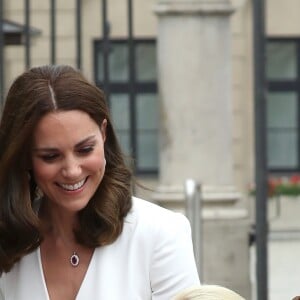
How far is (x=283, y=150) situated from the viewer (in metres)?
20.2

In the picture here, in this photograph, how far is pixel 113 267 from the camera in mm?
3021

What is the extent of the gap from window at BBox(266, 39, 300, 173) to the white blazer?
55.7ft

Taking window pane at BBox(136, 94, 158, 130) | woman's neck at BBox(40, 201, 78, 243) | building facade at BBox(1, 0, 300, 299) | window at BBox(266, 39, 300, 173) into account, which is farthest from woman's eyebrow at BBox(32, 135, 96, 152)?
window at BBox(266, 39, 300, 173)

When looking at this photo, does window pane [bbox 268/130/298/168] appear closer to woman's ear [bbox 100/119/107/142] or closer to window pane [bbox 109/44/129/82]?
window pane [bbox 109/44/129/82]

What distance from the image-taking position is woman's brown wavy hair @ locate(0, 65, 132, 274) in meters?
2.92

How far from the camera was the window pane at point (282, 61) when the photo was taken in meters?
20.6

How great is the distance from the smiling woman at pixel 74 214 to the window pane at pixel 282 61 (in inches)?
692

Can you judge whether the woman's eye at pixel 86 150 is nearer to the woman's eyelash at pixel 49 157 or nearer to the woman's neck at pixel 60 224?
the woman's eyelash at pixel 49 157

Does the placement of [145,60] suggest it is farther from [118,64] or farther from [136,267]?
[136,267]

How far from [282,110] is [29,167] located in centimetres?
1760

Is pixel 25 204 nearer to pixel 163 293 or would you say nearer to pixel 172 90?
pixel 163 293

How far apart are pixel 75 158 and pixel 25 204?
0.22m

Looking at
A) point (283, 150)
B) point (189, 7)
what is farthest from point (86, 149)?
point (283, 150)

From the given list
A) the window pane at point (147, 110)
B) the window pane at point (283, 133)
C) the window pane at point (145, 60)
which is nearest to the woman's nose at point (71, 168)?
the window pane at point (147, 110)
